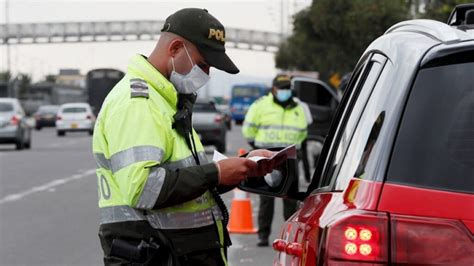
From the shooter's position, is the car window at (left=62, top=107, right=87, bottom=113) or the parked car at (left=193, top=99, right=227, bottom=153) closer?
the parked car at (left=193, top=99, right=227, bottom=153)

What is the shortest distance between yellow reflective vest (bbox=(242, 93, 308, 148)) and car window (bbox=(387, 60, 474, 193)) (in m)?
9.27

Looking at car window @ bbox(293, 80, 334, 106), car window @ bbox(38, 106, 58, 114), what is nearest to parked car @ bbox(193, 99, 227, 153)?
car window @ bbox(293, 80, 334, 106)

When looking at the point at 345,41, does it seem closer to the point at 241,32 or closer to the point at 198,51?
the point at 198,51

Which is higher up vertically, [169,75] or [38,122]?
[169,75]

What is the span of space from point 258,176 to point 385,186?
1.51 meters

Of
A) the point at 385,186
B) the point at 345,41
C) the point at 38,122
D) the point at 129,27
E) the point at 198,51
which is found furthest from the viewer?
the point at 129,27

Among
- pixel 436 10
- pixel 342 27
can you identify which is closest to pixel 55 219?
pixel 436 10

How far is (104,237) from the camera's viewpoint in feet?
14.9

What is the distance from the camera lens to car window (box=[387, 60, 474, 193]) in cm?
326

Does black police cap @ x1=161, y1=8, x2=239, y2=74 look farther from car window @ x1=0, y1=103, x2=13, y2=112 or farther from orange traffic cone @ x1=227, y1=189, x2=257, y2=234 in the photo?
car window @ x1=0, y1=103, x2=13, y2=112

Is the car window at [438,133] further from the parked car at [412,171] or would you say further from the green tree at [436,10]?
the green tree at [436,10]

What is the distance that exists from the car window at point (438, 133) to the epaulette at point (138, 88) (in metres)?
1.34

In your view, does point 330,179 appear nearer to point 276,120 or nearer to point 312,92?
point 276,120

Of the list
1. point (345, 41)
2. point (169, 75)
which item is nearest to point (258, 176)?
point (169, 75)
